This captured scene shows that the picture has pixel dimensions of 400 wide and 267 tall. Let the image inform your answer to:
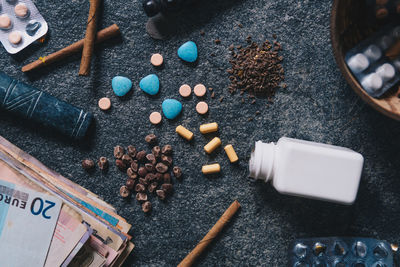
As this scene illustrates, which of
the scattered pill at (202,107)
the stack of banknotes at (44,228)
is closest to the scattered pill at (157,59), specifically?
the scattered pill at (202,107)

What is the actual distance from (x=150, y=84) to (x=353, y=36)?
41 cm

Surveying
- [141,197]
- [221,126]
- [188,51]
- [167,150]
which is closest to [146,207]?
[141,197]

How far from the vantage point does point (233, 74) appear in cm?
79

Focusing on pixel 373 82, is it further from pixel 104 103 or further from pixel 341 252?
pixel 104 103

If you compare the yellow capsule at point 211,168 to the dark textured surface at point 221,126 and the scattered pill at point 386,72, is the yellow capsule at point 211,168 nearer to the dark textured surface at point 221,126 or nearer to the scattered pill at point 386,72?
the dark textured surface at point 221,126

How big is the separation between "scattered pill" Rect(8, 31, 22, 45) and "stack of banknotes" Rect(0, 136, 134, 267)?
0.24m

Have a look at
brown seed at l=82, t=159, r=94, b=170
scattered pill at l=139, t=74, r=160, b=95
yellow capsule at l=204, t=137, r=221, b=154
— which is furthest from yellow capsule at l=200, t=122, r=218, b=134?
brown seed at l=82, t=159, r=94, b=170

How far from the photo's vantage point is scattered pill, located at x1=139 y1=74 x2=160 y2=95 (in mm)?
786

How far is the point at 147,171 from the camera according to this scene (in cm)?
79

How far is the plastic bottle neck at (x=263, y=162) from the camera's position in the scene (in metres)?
0.71

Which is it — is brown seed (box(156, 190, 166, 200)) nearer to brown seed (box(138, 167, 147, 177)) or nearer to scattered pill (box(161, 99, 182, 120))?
brown seed (box(138, 167, 147, 177))

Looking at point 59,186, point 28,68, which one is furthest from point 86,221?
point 28,68

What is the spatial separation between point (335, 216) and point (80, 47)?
64 centimetres

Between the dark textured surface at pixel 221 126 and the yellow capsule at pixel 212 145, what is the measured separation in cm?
2
